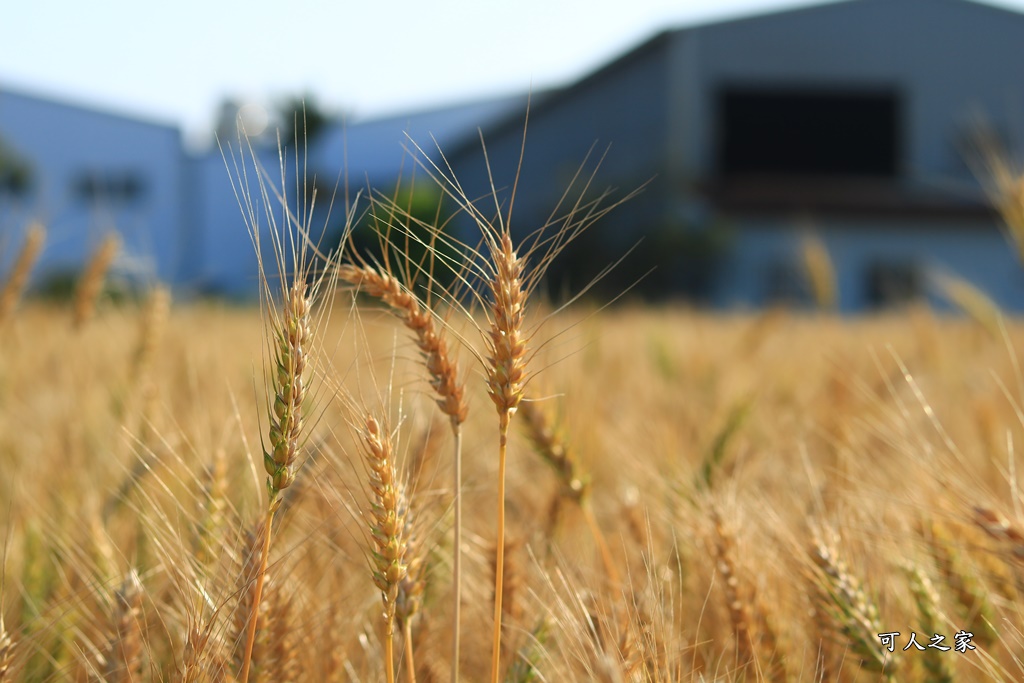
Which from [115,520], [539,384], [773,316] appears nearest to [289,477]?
[539,384]

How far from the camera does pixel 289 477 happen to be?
63 centimetres

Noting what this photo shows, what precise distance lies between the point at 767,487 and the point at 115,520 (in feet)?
3.41

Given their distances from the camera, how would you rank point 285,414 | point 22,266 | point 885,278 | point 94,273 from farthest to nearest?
1. point 885,278
2. point 94,273
3. point 22,266
4. point 285,414

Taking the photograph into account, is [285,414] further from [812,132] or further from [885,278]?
[812,132]

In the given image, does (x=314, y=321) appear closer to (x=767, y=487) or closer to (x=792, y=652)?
(x=792, y=652)

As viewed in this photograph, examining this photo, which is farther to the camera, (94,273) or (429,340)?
(94,273)

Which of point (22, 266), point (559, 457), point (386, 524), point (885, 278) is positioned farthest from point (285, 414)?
point (885, 278)

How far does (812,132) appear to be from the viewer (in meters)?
18.5

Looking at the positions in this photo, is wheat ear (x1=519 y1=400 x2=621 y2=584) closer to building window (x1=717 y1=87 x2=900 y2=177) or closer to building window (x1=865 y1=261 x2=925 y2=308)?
building window (x1=717 y1=87 x2=900 y2=177)

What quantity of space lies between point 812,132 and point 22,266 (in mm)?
18563

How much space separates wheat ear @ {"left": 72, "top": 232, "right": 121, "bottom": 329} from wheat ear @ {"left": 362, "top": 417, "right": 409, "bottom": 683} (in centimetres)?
157

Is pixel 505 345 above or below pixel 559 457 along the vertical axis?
above

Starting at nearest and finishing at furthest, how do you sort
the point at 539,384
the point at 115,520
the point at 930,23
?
the point at 539,384, the point at 115,520, the point at 930,23

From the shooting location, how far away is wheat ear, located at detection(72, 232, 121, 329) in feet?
6.56
